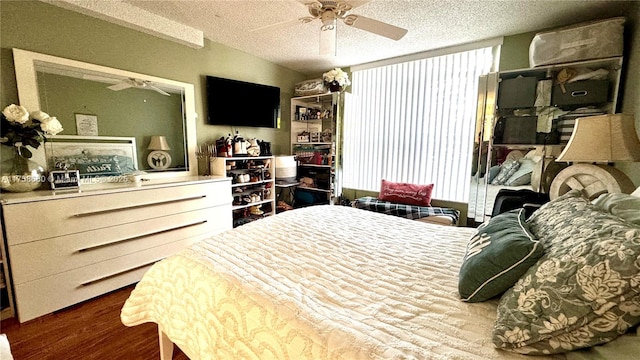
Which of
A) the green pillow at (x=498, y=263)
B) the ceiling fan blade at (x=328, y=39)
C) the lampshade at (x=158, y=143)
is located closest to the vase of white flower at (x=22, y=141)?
the lampshade at (x=158, y=143)

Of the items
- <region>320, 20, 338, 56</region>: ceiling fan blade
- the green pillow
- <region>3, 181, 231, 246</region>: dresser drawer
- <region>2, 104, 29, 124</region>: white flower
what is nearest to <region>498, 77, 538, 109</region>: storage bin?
<region>320, 20, 338, 56</region>: ceiling fan blade

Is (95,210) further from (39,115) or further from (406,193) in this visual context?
(406,193)

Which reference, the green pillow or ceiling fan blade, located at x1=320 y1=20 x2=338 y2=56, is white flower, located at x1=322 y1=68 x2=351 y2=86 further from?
the green pillow

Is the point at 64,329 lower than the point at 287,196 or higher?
lower

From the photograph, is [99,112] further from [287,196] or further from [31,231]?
[287,196]

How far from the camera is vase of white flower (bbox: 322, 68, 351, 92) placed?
3.32 m

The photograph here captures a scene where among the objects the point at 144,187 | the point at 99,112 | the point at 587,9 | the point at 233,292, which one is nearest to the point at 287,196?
the point at 144,187

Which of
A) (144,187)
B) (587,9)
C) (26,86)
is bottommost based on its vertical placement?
(144,187)

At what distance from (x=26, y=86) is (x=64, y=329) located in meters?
1.77

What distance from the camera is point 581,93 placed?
6.68 ft

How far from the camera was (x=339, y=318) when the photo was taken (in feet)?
2.68

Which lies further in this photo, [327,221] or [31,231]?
[327,221]

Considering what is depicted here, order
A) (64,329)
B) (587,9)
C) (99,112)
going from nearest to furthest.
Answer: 1. (64,329)
2. (587,9)
3. (99,112)

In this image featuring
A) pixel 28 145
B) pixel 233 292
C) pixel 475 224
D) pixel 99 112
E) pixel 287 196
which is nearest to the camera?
pixel 233 292
